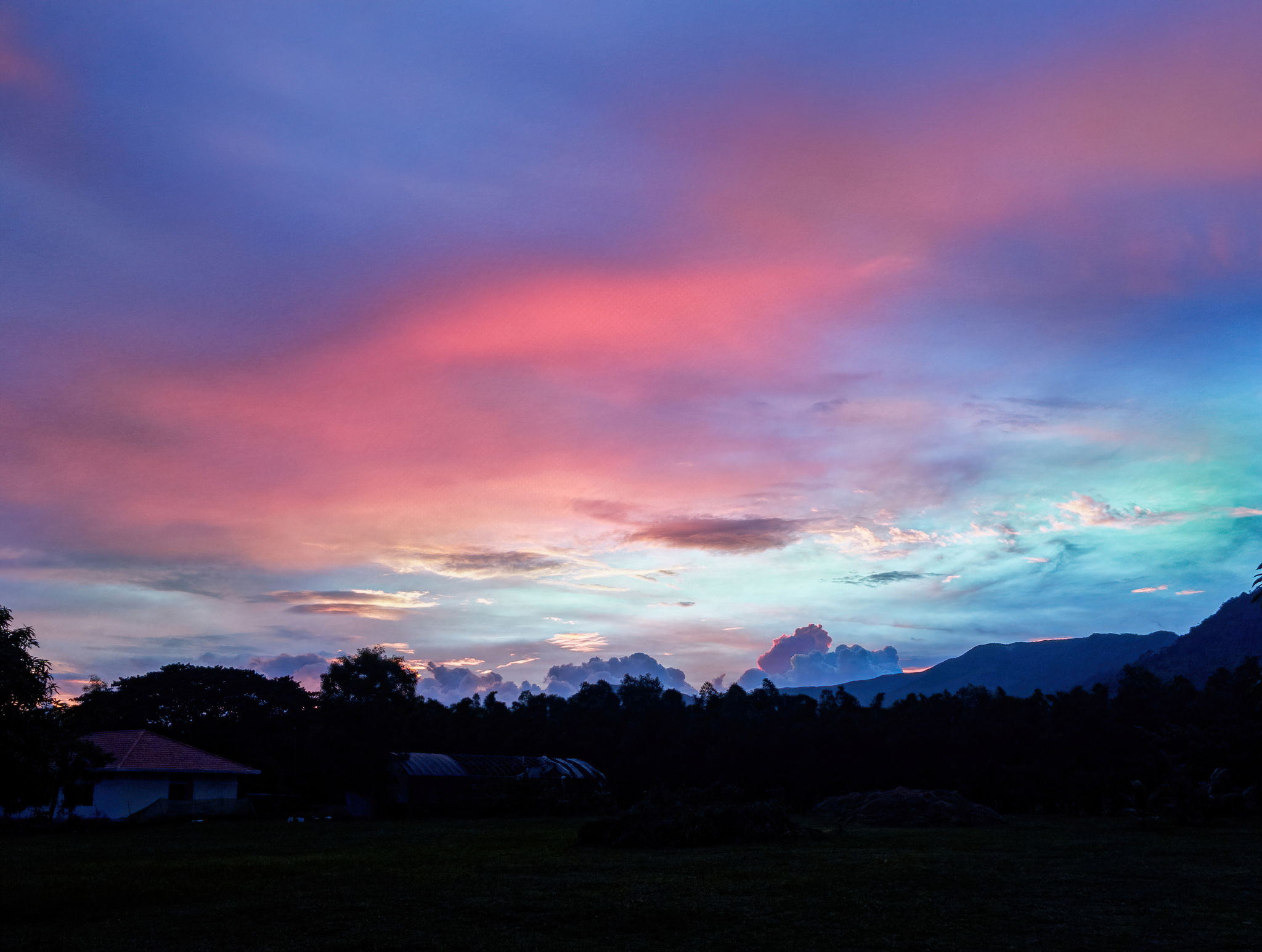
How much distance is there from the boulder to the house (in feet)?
117

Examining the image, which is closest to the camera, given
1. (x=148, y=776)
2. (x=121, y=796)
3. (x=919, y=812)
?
(x=919, y=812)

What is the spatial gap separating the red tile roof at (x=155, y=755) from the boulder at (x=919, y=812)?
117ft

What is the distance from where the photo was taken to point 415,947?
13.8m

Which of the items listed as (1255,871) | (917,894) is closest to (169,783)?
(917,894)

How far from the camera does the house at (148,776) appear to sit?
165ft

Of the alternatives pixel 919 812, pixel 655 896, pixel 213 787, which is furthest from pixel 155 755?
pixel 655 896

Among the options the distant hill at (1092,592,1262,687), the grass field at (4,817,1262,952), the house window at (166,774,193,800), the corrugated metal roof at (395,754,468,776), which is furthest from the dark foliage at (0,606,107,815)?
the distant hill at (1092,592,1262,687)

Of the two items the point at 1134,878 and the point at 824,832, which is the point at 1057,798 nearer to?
the point at 824,832

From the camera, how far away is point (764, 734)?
6531 centimetres

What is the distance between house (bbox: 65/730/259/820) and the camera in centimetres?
5016

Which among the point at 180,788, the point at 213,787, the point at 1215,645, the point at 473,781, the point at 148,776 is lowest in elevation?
the point at 473,781

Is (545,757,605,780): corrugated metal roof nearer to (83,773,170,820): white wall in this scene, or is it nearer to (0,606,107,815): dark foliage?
(83,773,170,820): white wall

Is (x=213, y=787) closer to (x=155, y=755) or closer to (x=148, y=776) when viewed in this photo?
(x=155, y=755)

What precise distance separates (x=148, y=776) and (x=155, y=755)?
1285 millimetres
